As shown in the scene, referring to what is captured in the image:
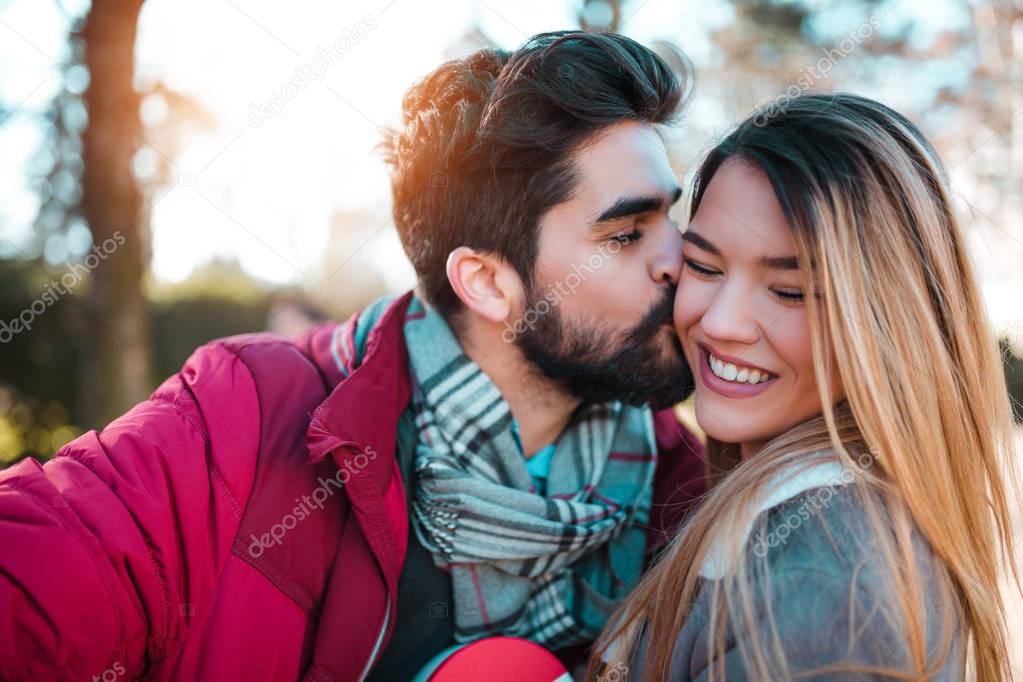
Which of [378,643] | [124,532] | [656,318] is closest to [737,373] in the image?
[656,318]

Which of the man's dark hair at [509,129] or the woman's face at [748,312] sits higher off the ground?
the man's dark hair at [509,129]

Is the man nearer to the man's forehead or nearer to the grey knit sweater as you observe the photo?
the man's forehead

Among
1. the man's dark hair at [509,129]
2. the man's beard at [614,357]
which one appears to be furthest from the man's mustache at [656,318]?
the man's dark hair at [509,129]

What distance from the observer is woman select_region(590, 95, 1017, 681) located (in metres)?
1.58

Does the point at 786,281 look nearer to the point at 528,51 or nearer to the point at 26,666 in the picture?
the point at 528,51

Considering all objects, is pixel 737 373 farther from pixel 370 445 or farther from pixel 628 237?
pixel 370 445

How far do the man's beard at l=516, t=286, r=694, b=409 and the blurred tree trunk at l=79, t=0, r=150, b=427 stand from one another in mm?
3889

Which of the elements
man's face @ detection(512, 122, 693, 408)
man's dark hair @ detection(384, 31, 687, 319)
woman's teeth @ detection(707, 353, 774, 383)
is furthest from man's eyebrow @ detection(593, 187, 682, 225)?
woman's teeth @ detection(707, 353, 774, 383)

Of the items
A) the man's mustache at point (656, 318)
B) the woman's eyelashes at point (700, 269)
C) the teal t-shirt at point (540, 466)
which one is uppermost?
the woman's eyelashes at point (700, 269)

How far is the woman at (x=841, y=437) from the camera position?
158 centimetres

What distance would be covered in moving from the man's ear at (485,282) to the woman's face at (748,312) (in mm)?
678

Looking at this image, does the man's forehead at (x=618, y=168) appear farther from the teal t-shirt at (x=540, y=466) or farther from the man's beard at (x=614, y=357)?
the teal t-shirt at (x=540, y=466)

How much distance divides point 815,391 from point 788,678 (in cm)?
73

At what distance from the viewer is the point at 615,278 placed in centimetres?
249
